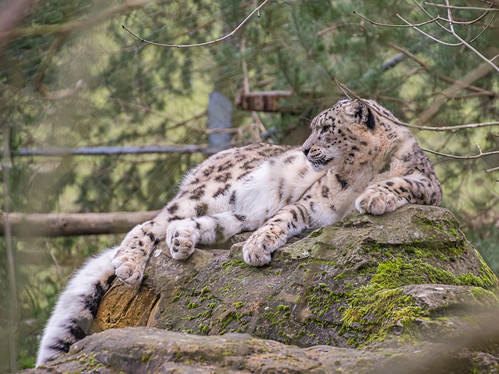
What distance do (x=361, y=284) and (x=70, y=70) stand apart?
1.97 metres

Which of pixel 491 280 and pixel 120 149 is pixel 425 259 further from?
pixel 120 149

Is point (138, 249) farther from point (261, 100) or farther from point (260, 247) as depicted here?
point (261, 100)

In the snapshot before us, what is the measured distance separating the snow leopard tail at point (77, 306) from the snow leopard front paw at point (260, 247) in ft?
3.16

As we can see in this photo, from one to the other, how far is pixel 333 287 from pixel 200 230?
124cm

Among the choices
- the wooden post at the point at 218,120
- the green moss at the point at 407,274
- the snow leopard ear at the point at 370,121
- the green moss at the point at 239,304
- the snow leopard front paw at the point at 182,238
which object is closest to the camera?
the green moss at the point at 407,274

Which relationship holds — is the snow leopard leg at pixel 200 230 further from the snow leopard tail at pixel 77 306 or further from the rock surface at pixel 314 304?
the snow leopard tail at pixel 77 306

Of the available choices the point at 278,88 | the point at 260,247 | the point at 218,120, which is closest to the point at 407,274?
the point at 260,247

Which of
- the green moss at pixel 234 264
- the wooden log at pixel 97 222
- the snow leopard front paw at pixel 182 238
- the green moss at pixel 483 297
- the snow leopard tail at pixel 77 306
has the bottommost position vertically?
the wooden log at pixel 97 222

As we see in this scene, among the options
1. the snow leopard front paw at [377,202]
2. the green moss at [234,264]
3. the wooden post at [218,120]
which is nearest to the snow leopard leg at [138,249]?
the green moss at [234,264]

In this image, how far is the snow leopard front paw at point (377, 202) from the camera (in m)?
3.17

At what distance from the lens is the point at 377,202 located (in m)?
3.17

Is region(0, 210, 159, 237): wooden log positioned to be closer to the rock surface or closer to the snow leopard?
the snow leopard

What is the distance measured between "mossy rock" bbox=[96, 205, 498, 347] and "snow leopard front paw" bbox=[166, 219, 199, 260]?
6cm

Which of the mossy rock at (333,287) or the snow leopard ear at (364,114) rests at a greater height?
the snow leopard ear at (364,114)
